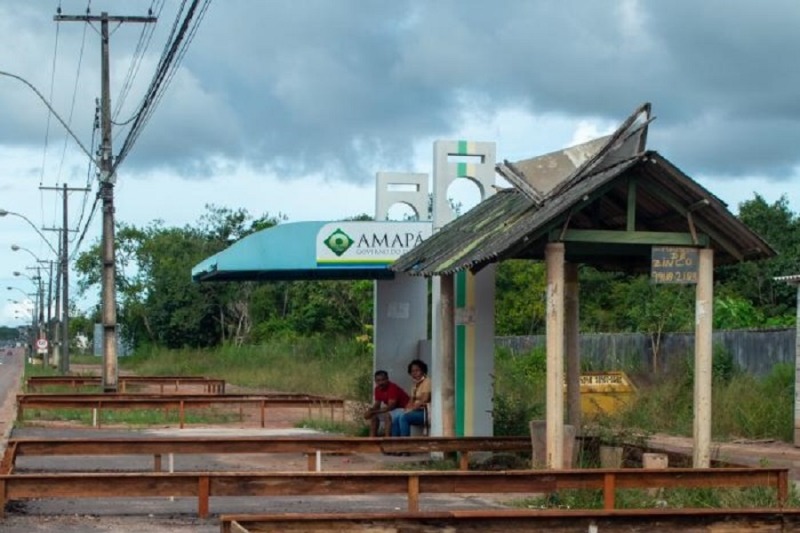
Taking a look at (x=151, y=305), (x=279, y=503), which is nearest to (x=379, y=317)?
(x=279, y=503)

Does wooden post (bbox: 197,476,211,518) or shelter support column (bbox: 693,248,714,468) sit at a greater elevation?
shelter support column (bbox: 693,248,714,468)

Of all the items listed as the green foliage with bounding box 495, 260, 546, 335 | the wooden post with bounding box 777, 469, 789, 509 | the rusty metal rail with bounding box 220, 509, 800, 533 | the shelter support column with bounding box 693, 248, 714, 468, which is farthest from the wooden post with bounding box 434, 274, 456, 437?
the green foliage with bounding box 495, 260, 546, 335

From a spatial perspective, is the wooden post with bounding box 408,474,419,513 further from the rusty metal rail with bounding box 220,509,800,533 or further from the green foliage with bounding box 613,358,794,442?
the green foliage with bounding box 613,358,794,442

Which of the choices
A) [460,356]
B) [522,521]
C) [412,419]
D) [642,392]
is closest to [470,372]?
[460,356]

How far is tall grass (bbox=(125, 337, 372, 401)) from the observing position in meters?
41.9

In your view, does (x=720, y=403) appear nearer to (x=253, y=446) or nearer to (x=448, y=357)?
(x=448, y=357)

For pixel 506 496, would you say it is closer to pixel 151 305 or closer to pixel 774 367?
pixel 774 367

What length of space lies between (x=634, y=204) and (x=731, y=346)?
15.5 metres

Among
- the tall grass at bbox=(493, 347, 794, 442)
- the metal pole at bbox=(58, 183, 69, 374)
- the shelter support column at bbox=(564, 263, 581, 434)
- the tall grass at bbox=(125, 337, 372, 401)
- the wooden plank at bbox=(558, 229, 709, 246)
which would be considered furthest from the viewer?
the metal pole at bbox=(58, 183, 69, 374)

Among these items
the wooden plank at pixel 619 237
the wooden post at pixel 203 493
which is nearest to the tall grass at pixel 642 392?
the wooden plank at pixel 619 237

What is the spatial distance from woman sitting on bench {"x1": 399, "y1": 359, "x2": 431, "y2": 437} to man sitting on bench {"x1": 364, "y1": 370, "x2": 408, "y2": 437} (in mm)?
357

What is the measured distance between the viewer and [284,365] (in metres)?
52.9

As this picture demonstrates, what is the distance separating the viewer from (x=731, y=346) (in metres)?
29.4

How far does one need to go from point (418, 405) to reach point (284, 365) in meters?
33.2
